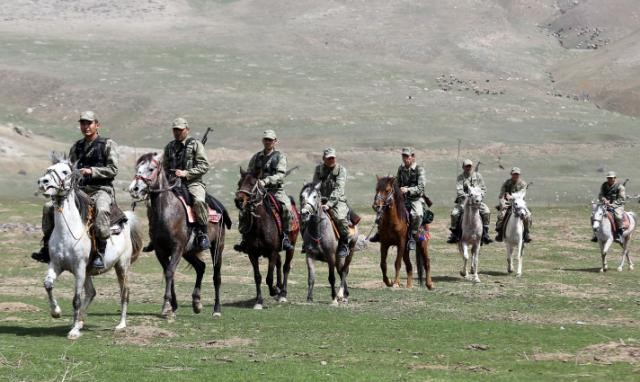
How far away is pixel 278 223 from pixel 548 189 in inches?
1515

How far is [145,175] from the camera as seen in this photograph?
59.2 feet

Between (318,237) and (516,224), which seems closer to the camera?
(318,237)

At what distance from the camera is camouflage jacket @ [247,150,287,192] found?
69.1 ft

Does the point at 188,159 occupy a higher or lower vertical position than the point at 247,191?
higher

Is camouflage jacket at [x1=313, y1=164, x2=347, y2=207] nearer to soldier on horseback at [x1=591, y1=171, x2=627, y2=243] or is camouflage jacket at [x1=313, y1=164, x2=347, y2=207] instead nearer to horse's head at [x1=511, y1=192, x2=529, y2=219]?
horse's head at [x1=511, y1=192, x2=529, y2=219]

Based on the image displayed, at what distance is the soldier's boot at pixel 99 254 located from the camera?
53.9 ft

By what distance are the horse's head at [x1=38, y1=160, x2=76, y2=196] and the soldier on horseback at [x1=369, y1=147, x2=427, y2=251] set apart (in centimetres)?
1075

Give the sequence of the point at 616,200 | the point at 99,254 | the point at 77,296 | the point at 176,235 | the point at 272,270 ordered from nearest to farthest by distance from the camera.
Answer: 1. the point at 77,296
2. the point at 99,254
3. the point at 176,235
4. the point at 272,270
5. the point at 616,200

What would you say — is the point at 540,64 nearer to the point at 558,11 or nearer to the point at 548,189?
the point at 558,11

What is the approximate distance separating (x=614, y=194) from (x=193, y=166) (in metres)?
17.8

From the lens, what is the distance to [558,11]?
471 ft

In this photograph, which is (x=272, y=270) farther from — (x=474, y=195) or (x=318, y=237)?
(x=474, y=195)

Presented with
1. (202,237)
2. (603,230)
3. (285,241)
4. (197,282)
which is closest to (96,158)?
(202,237)

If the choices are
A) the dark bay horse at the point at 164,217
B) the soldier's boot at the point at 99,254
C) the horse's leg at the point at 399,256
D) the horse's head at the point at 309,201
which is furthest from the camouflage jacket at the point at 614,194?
the soldier's boot at the point at 99,254
